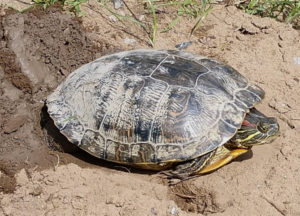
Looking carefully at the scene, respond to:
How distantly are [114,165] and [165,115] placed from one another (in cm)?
86

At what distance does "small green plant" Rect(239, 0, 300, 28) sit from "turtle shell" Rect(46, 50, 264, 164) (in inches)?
78.6

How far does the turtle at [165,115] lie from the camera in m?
4.09

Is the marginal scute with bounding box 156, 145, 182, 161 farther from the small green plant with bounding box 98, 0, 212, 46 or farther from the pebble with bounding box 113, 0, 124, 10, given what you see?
the pebble with bounding box 113, 0, 124, 10

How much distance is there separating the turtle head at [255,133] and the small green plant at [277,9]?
2265mm

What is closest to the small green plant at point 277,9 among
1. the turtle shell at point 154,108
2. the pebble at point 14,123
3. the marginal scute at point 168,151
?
the turtle shell at point 154,108

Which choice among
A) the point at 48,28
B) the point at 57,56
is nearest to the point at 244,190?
the point at 57,56

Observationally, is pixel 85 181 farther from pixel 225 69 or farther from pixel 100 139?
pixel 225 69

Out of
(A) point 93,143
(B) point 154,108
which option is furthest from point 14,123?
(B) point 154,108

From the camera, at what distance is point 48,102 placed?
4.72 metres

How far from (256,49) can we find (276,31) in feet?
1.54

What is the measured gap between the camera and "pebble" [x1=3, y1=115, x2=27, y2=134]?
4758 millimetres

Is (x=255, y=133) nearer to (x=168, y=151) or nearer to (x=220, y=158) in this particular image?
(x=220, y=158)

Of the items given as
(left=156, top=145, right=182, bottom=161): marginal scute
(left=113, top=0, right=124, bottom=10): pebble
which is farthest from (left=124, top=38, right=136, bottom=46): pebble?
(left=156, top=145, right=182, bottom=161): marginal scute

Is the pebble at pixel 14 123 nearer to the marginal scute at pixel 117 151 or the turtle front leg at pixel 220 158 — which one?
the marginal scute at pixel 117 151
